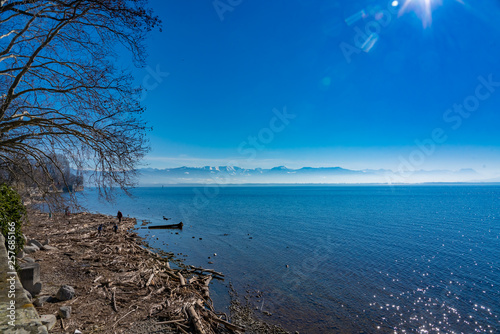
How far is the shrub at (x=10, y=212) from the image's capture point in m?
9.52

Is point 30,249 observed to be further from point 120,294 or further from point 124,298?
point 124,298

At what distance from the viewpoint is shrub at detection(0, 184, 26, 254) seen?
952 centimetres

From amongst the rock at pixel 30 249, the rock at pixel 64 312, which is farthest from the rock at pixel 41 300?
the rock at pixel 30 249

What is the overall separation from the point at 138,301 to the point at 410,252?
31.6 m

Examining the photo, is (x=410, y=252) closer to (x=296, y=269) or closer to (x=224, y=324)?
(x=296, y=269)

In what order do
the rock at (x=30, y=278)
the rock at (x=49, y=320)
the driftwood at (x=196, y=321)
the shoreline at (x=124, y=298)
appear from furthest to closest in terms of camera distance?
the driftwood at (x=196, y=321) < the rock at (x=30, y=278) < the shoreline at (x=124, y=298) < the rock at (x=49, y=320)

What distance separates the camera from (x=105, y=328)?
8508mm

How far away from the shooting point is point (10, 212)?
10.0 meters

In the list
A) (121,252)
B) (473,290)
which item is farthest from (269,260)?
(473,290)

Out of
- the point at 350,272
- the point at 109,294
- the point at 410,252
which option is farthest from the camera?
the point at 410,252

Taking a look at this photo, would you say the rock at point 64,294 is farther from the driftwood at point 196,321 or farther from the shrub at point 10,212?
the driftwood at point 196,321

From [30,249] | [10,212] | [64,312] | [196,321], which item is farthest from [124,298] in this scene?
[30,249]

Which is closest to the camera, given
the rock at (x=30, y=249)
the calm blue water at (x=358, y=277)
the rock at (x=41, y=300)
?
the rock at (x=41, y=300)

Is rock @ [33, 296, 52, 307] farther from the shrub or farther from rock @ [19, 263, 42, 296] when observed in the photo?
the shrub
